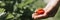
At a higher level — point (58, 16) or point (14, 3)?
point (14, 3)

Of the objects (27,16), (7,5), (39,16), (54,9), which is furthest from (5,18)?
(54,9)

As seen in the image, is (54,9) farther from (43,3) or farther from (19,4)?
(43,3)

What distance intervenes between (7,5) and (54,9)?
31.5 inches

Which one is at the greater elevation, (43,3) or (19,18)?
(43,3)

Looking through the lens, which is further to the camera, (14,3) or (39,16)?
(14,3)

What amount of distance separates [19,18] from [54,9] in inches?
30.5

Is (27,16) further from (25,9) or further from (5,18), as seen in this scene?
(5,18)

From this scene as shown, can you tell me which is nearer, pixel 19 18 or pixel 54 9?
pixel 54 9

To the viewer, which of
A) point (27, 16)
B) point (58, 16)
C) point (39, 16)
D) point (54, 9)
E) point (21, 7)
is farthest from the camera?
point (58, 16)

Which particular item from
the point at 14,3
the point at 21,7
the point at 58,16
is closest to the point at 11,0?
the point at 14,3

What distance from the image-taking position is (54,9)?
0.87 m

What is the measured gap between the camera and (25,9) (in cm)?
157

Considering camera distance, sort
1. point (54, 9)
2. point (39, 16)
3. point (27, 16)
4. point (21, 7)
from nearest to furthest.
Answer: point (54, 9)
point (39, 16)
point (21, 7)
point (27, 16)

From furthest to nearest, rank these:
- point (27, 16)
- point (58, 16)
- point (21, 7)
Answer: point (58, 16), point (27, 16), point (21, 7)
